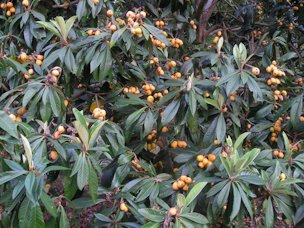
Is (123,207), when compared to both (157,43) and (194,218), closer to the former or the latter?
(194,218)

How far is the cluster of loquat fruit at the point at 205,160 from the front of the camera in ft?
4.70

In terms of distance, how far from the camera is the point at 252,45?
2352mm

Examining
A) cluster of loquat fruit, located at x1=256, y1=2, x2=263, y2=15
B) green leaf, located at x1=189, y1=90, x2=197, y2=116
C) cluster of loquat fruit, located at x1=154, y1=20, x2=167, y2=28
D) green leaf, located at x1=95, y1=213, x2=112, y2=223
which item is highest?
cluster of loquat fruit, located at x1=154, y1=20, x2=167, y2=28

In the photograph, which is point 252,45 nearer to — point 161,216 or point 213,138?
point 213,138

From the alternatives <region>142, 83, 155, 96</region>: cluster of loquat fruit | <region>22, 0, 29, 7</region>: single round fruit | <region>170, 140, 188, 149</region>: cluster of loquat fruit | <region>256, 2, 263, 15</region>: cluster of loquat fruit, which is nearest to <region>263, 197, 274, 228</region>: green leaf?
<region>170, 140, 188, 149</region>: cluster of loquat fruit

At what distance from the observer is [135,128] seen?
62.6 inches

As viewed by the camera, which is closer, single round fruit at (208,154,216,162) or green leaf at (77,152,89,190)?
green leaf at (77,152,89,190)

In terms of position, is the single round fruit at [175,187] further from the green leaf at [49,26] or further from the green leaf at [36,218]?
the green leaf at [49,26]

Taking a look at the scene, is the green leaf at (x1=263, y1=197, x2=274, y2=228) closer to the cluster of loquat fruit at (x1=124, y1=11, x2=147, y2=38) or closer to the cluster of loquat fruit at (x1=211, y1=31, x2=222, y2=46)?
the cluster of loquat fruit at (x1=124, y1=11, x2=147, y2=38)

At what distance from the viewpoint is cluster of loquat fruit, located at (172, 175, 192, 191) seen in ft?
4.62

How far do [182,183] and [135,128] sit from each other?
30cm

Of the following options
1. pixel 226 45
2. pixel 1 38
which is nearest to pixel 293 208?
pixel 226 45

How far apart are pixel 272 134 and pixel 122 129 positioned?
0.61m

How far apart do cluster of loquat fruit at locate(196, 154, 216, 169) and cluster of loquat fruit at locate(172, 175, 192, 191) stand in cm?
7
